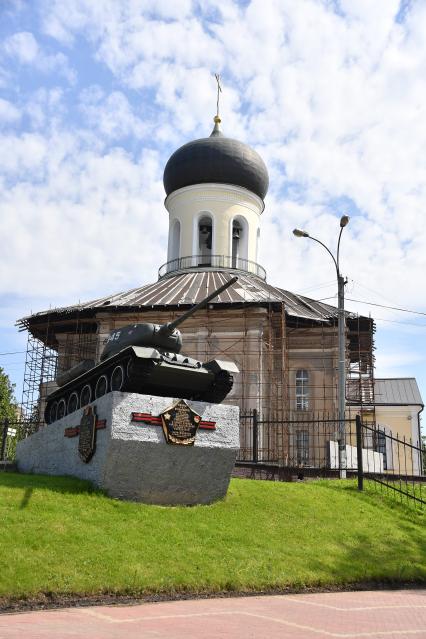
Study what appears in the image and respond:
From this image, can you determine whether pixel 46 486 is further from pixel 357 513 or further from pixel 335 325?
pixel 335 325

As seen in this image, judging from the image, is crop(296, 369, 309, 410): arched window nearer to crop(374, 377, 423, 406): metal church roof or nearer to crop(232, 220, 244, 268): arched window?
crop(232, 220, 244, 268): arched window

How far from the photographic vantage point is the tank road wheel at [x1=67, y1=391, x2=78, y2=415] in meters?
14.6

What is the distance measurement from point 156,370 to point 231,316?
15.1m

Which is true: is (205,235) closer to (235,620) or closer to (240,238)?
(240,238)

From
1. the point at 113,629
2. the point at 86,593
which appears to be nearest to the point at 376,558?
the point at 86,593

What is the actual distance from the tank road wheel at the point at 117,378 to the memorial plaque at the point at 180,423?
1.12m

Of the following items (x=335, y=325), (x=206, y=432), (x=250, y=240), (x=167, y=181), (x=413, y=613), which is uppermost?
(x=167, y=181)

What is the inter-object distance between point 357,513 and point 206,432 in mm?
3002

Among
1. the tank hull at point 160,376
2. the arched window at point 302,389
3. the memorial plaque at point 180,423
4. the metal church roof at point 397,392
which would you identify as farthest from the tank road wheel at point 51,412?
the metal church roof at point 397,392

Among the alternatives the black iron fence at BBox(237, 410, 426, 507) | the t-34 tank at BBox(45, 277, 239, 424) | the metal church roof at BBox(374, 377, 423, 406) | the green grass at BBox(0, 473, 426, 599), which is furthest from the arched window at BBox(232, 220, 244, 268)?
the green grass at BBox(0, 473, 426, 599)

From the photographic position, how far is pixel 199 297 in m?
26.6

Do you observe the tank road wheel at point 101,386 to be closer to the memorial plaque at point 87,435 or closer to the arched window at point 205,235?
the memorial plaque at point 87,435

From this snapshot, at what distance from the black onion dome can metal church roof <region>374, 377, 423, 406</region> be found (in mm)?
12505

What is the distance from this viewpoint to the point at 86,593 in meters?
7.10
